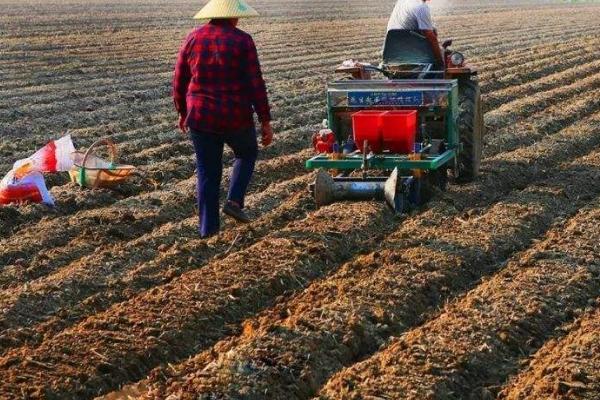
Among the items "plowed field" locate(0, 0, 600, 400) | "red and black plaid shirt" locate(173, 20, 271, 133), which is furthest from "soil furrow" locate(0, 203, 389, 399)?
"red and black plaid shirt" locate(173, 20, 271, 133)

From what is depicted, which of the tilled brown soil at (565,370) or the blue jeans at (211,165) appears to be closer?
the tilled brown soil at (565,370)

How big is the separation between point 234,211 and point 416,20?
2587mm

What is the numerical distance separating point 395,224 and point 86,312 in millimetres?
2544

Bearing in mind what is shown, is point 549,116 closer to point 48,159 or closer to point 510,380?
point 48,159

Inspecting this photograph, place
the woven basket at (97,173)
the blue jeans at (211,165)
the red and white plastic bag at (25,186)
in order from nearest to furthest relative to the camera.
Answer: the blue jeans at (211,165) → the red and white plastic bag at (25,186) → the woven basket at (97,173)

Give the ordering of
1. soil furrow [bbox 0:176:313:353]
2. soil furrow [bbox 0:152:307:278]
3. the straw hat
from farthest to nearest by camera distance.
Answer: the straw hat, soil furrow [bbox 0:152:307:278], soil furrow [bbox 0:176:313:353]

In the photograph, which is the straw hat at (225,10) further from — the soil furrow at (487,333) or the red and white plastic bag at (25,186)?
the soil furrow at (487,333)

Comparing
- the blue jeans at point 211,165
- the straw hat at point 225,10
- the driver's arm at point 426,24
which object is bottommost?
the blue jeans at point 211,165

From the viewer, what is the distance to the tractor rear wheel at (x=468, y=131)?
8930 millimetres

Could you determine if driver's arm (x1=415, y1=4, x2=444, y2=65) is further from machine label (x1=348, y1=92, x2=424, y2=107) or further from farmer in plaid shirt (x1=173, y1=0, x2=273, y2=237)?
farmer in plaid shirt (x1=173, y1=0, x2=273, y2=237)

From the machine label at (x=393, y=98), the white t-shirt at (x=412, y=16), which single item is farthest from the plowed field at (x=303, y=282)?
the white t-shirt at (x=412, y=16)

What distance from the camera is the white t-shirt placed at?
9.04 meters

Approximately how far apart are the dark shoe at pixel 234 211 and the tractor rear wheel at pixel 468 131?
2.16 m

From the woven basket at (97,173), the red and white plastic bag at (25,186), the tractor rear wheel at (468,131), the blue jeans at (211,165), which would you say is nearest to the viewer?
the blue jeans at (211,165)
